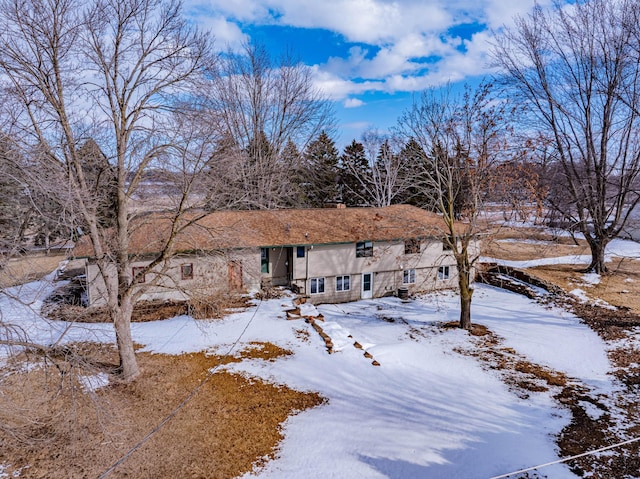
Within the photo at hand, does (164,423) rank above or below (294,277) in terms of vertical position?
below

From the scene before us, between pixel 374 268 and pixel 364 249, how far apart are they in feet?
4.08

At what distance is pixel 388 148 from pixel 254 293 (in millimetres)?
22167

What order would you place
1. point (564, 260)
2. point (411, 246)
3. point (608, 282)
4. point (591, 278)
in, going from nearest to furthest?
point (411, 246)
point (608, 282)
point (591, 278)
point (564, 260)

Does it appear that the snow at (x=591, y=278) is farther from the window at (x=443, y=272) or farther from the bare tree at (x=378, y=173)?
the bare tree at (x=378, y=173)

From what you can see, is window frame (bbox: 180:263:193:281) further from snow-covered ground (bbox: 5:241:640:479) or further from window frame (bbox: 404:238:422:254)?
window frame (bbox: 404:238:422:254)

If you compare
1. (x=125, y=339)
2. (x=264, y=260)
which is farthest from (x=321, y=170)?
(x=125, y=339)

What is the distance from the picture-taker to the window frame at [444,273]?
22.9 metres

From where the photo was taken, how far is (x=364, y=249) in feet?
68.2

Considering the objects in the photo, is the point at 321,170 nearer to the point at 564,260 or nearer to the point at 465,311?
the point at 564,260

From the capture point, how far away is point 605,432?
9156mm

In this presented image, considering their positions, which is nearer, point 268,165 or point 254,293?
point 254,293

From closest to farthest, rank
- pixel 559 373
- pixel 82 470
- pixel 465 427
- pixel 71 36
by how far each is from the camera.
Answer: pixel 82 470, pixel 71 36, pixel 465 427, pixel 559 373

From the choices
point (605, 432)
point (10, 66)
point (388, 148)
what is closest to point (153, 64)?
point (10, 66)

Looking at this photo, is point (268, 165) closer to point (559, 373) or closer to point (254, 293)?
point (254, 293)
